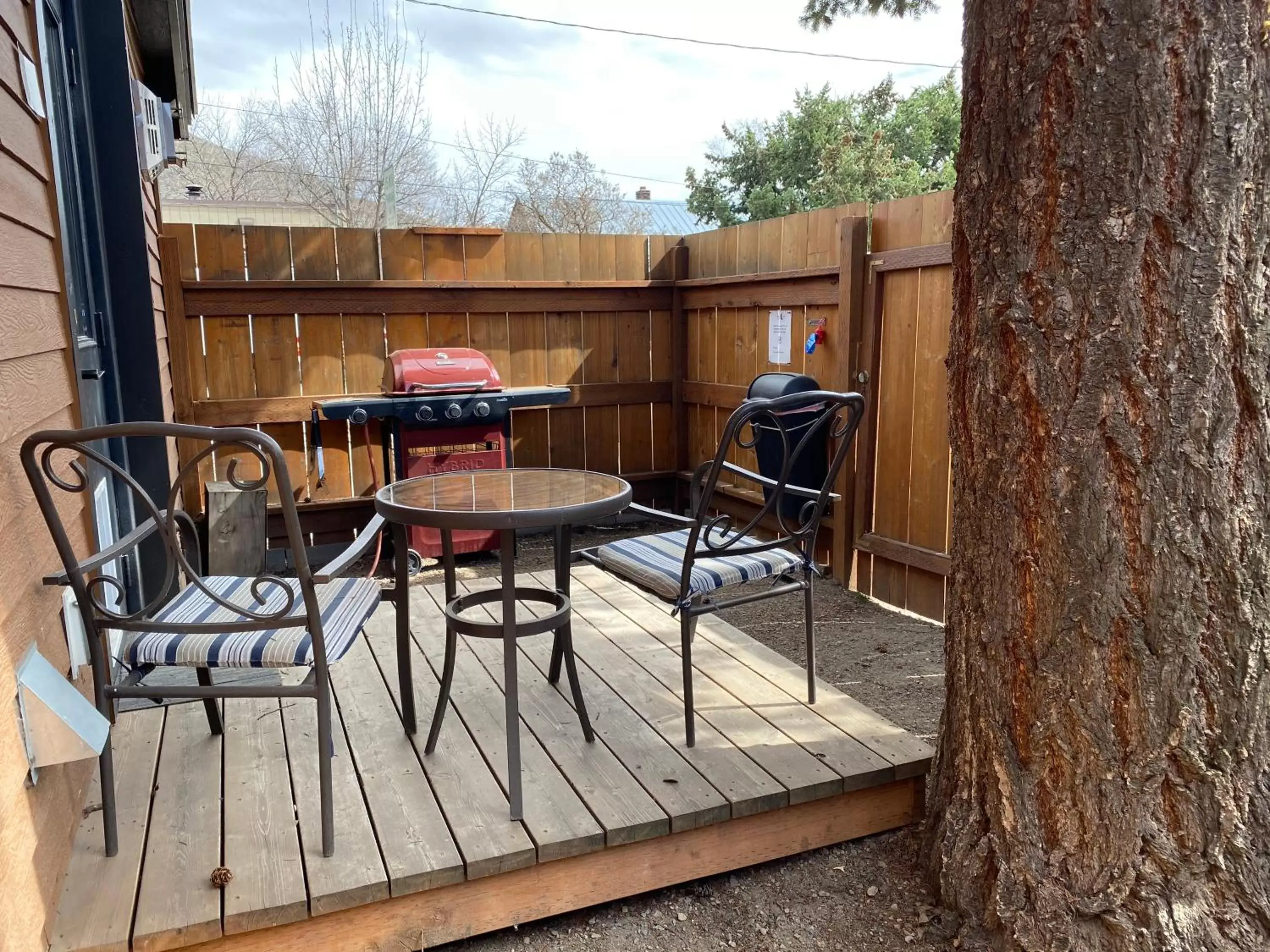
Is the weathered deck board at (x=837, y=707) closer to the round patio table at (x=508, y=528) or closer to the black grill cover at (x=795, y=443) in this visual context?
the round patio table at (x=508, y=528)

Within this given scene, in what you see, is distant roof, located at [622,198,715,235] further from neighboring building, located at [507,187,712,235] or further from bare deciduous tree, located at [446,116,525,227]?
bare deciduous tree, located at [446,116,525,227]

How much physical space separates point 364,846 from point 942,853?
1165 mm

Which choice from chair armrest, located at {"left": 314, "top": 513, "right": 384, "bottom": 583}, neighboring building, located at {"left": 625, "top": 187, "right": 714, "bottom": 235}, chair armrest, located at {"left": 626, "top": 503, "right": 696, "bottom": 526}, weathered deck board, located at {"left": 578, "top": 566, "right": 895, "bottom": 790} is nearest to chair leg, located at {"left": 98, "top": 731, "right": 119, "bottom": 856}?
chair armrest, located at {"left": 314, "top": 513, "right": 384, "bottom": 583}

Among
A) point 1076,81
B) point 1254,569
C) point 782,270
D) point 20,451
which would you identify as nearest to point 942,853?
point 1254,569

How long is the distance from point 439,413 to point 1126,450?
3457 millimetres

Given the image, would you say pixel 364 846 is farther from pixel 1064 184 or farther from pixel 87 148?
pixel 87 148

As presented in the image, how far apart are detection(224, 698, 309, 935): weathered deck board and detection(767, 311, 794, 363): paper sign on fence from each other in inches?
118

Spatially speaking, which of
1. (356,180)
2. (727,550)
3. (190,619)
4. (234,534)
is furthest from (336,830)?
(356,180)

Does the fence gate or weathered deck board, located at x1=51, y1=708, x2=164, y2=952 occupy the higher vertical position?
the fence gate

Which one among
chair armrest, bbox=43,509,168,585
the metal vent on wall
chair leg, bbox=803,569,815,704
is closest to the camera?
chair armrest, bbox=43,509,168,585

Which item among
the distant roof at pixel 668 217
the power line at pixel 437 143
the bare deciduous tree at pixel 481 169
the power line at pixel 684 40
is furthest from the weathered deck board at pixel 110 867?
the distant roof at pixel 668 217

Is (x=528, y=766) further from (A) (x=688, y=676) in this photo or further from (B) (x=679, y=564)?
(B) (x=679, y=564)

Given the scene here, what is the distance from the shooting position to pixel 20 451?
4.86 feet

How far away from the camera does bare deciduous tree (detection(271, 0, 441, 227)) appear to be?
9922mm
